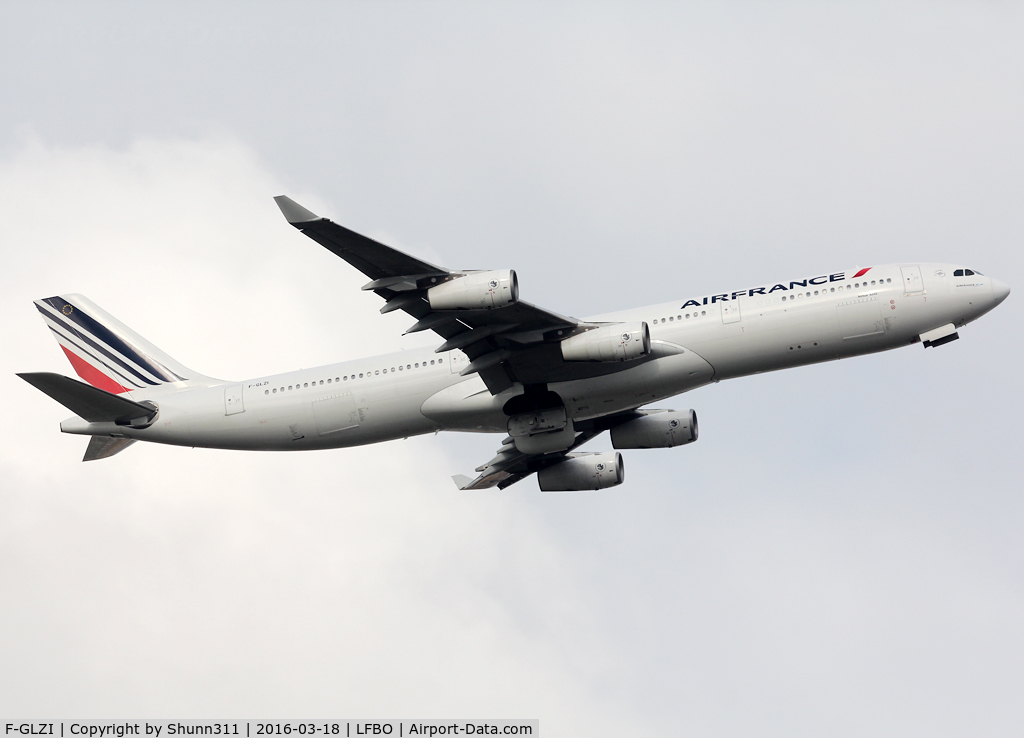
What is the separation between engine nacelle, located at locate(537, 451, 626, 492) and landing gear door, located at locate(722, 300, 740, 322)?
1127cm

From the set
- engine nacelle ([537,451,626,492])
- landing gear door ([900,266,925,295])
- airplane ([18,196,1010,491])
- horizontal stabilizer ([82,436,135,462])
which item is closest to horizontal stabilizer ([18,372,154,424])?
airplane ([18,196,1010,491])

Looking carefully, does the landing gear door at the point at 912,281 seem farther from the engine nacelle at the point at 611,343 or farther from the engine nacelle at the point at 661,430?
the engine nacelle at the point at 661,430

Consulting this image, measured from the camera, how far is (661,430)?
47031 mm

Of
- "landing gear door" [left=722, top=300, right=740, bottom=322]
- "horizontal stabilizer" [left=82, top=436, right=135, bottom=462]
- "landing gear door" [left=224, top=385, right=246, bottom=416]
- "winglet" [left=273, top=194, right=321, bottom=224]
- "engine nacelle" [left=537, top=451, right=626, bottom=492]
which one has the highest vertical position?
"winglet" [left=273, top=194, right=321, bottom=224]

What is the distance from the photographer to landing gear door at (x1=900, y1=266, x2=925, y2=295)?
3934 cm

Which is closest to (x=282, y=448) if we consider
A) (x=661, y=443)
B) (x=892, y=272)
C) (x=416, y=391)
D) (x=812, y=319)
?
(x=416, y=391)

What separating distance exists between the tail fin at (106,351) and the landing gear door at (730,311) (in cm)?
2139

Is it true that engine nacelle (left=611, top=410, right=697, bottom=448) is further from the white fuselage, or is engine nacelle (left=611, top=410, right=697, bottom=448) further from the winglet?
the winglet

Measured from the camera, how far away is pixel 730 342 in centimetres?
3934

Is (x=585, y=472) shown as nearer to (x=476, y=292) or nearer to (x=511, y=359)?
(x=511, y=359)

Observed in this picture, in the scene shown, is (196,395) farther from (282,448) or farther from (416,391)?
(416,391)

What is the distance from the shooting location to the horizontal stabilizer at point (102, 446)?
148 ft

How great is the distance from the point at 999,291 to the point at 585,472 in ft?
60.6

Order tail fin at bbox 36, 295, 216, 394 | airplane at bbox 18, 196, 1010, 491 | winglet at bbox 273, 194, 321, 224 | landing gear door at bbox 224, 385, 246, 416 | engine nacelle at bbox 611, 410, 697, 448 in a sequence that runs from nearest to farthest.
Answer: winglet at bbox 273, 194, 321, 224 → airplane at bbox 18, 196, 1010, 491 → landing gear door at bbox 224, 385, 246, 416 → engine nacelle at bbox 611, 410, 697, 448 → tail fin at bbox 36, 295, 216, 394
